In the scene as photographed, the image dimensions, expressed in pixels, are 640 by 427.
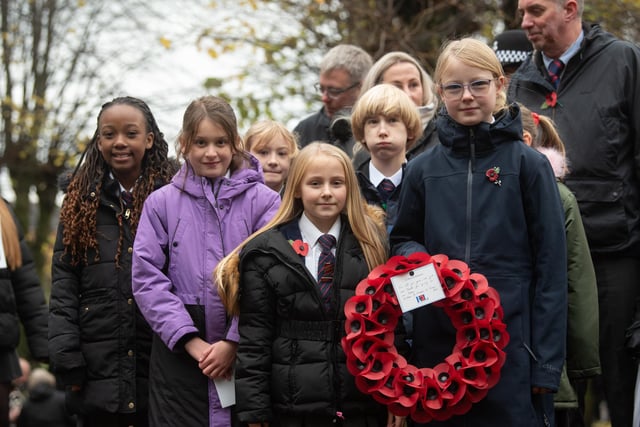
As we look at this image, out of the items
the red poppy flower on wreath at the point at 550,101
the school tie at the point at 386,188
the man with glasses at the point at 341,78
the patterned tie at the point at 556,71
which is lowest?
the school tie at the point at 386,188

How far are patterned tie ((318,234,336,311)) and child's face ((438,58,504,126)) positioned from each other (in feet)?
2.74

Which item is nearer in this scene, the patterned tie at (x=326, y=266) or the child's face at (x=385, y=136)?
the patterned tie at (x=326, y=266)

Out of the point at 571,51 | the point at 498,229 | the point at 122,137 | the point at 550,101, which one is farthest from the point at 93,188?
the point at 571,51

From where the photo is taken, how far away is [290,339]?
180 inches

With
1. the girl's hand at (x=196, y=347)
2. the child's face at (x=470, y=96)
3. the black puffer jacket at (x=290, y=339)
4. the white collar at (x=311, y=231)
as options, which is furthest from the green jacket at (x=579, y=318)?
the girl's hand at (x=196, y=347)

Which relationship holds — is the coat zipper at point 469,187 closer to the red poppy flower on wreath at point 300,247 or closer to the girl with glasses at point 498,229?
the girl with glasses at point 498,229

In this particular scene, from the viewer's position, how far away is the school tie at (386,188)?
5.50 meters

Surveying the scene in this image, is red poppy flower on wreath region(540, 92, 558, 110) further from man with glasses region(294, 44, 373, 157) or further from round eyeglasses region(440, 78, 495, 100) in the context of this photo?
man with glasses region(294, 44, 373, 157)

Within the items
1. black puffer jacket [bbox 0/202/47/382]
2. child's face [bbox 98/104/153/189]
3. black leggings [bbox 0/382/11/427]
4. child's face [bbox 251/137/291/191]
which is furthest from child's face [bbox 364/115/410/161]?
black leggings [bbox 0/382/11/427]

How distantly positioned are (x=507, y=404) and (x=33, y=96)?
16988mm

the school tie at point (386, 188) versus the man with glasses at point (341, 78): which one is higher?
the man with glasses at point (341, 78)

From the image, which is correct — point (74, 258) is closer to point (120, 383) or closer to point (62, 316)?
point (62, 316)

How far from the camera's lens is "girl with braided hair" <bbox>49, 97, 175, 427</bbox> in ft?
17.0

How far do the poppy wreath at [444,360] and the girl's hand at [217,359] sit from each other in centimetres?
65
